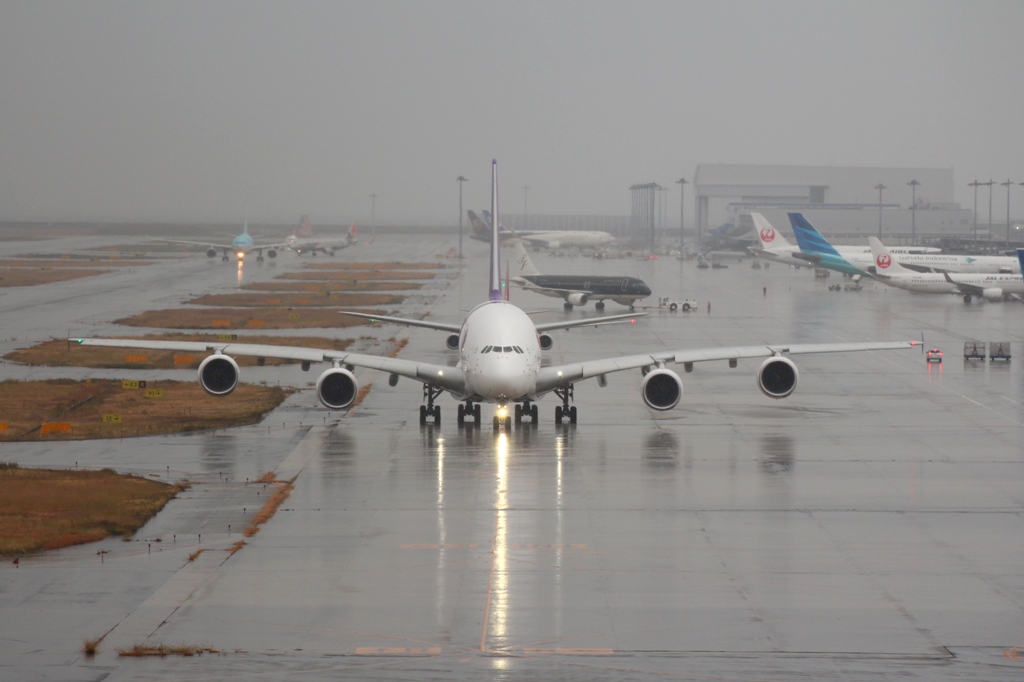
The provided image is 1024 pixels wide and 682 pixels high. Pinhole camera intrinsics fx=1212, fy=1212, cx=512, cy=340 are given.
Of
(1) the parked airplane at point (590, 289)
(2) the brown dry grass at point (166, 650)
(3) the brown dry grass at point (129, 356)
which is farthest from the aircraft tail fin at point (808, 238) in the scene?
(2) the brown dry grass at point (166, 650)

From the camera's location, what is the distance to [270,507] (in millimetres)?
28266

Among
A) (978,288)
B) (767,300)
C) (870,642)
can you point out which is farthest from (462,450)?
(978,288)

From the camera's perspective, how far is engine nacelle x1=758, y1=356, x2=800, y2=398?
127 feet

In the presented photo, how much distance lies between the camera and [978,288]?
10125 cm

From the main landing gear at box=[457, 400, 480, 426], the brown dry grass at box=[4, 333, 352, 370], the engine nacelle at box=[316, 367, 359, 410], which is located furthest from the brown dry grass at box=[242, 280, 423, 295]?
the engine nacelle at box=[316, 367, 359, 410]

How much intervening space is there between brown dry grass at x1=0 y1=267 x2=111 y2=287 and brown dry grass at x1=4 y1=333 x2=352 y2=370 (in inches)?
2058

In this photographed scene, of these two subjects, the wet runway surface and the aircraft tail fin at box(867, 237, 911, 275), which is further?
the aircraft tail fin at box(867, 237, 911, 275)

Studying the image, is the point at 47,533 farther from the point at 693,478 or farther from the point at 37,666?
the point at 693,478

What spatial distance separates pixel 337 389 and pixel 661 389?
32.6ft

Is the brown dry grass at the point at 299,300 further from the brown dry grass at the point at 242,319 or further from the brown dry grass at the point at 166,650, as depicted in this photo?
the brown dry grass at the point at 166,650

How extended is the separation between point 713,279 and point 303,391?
3570 inches

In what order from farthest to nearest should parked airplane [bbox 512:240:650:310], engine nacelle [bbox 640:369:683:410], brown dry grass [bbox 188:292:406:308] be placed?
brown dry grass [bbox 188:292:406:308]
parked airplane [bbox 512:240:650:310]
engine nacelle [bbox 640:369:683:410]

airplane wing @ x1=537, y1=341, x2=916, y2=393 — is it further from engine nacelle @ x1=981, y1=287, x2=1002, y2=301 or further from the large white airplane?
engine nacelle @ x1=981, y1=287, x2=1002, y2=301

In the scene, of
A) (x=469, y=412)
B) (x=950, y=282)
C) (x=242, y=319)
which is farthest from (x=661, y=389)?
(x=950, y=282)
